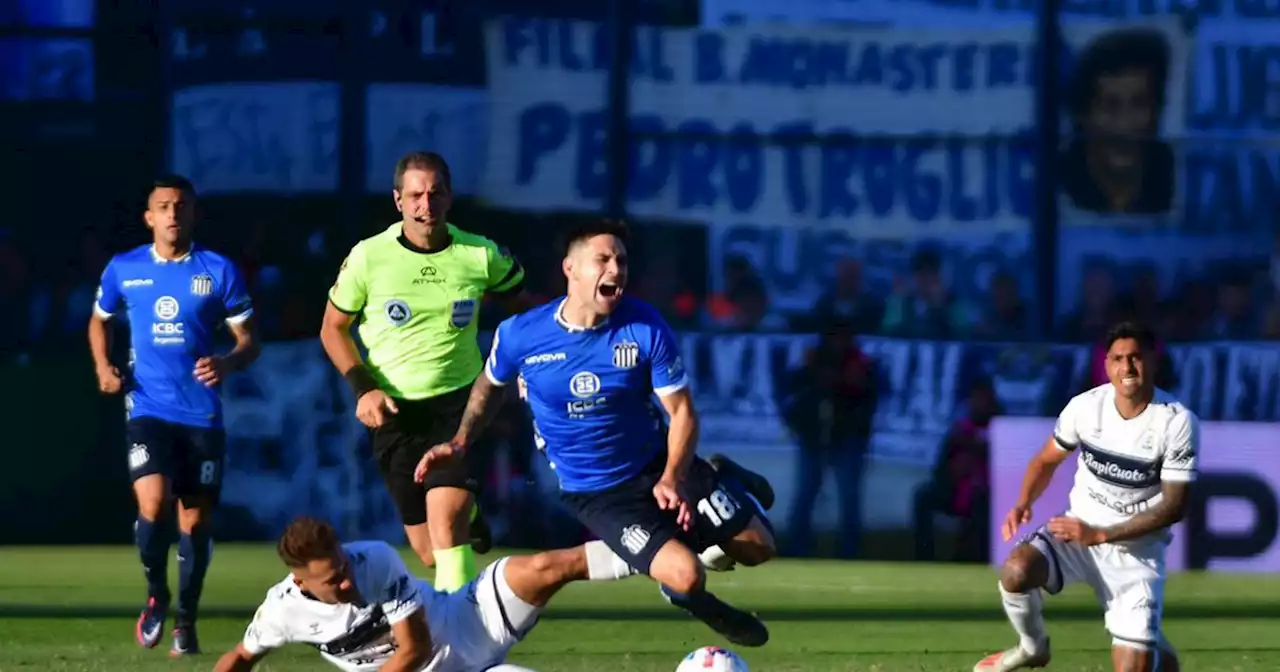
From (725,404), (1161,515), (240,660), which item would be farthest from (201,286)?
(725,404)

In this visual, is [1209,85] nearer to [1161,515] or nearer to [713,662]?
[1161,515]

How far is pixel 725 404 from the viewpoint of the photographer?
51.7 ft

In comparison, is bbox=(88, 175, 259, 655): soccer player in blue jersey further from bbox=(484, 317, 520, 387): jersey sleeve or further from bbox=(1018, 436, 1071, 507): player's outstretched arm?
bbox=(1018, 436, 1071, 507): player's outstretched arm

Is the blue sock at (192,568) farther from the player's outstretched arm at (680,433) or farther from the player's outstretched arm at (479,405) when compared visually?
the player's outstretched arm at (680,433)

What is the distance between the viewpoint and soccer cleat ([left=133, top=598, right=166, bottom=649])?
952cm

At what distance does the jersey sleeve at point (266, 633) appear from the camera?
21.8ft

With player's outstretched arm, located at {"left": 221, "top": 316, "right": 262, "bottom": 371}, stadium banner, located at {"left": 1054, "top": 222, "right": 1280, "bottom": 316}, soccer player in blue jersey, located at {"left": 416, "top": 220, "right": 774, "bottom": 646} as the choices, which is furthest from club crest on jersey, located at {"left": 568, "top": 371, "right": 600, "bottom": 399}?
stadium banner, located at {"left": 1054, "top": 222, "right": 1280, "bottom": 316}

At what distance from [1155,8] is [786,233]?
125 inches

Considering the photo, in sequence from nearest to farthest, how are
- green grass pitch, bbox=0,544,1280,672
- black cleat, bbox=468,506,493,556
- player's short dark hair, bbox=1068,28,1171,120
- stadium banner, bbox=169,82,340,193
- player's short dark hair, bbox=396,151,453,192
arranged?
player's short dark hair, bbox=396,151,453,192 → black cleat, bbox=468,506,493,556 → green grass pitch, bbox=0,544,1280,672 → stadium banner, bbox=169,82,340,193 → player's short dark hair, bbox=1068,28,1171,120

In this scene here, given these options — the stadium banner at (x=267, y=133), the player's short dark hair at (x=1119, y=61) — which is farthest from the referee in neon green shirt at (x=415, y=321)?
the player's short dark hair at (x=1119, y=61)

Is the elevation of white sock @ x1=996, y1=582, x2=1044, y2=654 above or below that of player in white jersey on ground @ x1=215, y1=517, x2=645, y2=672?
below

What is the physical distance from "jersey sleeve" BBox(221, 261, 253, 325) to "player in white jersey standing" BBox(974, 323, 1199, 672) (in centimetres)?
363

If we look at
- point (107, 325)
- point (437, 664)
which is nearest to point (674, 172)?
point (107, 325)

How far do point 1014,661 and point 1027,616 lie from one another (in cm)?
24
